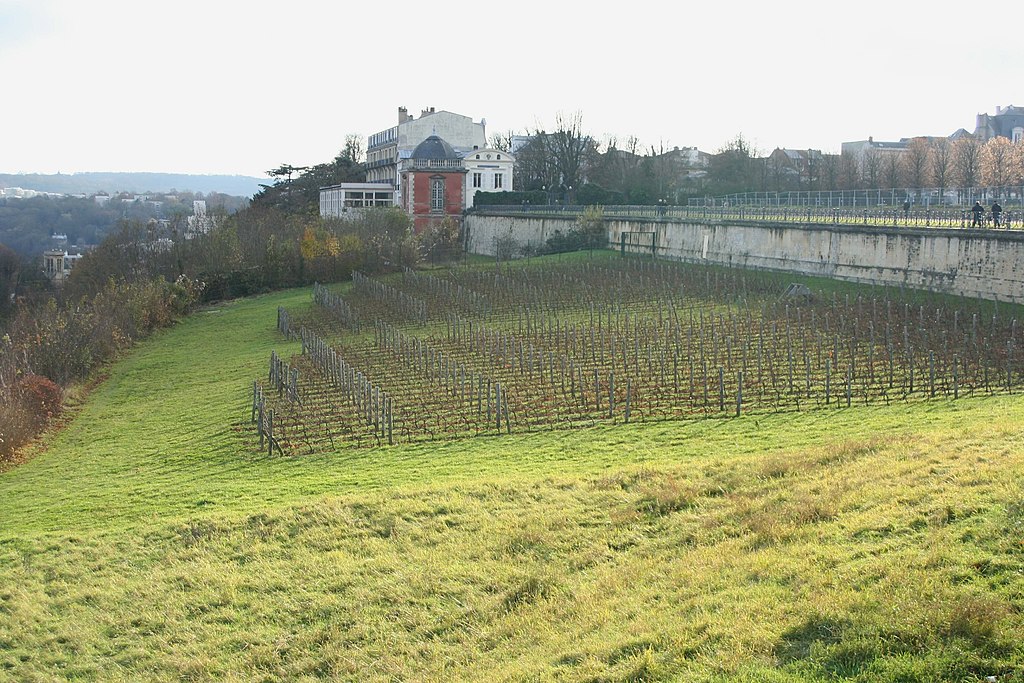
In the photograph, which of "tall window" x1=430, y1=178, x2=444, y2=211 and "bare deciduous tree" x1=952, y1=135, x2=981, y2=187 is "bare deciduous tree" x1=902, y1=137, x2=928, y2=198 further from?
"tall window" x1=430, y1=178, x2=444, y2=211

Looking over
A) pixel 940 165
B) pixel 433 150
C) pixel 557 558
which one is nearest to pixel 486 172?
pixel 433 150

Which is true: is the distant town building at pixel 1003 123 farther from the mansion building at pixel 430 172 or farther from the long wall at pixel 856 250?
the long wall at pixel 856 250

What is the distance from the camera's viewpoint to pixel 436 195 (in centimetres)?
7088

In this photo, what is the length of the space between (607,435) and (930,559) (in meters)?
9.72

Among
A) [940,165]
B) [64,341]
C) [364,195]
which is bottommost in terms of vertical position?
[64,341]

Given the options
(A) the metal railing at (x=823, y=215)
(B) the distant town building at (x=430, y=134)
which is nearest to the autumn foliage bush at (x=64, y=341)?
(A) the metal railing at (x=823, y=215)

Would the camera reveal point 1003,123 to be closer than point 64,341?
No

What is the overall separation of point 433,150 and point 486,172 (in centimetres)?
425

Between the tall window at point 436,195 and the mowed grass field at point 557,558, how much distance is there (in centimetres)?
5283

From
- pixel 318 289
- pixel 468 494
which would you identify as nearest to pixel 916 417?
pixel 468 494

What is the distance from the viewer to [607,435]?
18.5 metres

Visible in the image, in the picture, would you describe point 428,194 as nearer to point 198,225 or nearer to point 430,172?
point 430,172

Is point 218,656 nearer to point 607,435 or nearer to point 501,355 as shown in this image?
point 607,435

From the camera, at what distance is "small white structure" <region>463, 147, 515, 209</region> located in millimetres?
72438
